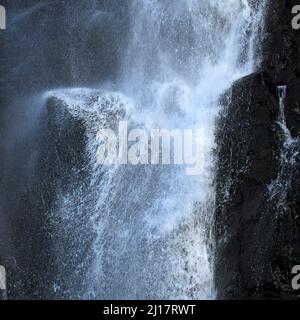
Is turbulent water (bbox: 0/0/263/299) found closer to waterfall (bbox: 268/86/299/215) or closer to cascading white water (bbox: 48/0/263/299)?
cascading white water (bbox: 48/0/263/299)

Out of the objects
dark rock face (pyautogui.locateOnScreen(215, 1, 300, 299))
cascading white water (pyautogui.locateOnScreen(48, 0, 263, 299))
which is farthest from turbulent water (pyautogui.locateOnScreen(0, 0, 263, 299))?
dark rock face (pyautogui.locateOnScreen(215, 1, 300, 299))

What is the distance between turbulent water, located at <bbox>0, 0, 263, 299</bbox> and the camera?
16.4ft

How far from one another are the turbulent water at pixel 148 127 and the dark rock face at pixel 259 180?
0.11m

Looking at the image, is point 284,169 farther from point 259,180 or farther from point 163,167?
point 163,167

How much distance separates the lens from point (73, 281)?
5086 millimetres

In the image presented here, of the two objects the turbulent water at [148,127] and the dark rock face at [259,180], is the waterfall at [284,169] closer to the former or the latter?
the dark rock face at [259,180]

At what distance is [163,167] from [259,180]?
75 centimetres

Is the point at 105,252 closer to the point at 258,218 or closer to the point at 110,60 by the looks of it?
the point at 258,218

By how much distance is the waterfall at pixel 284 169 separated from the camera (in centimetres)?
486

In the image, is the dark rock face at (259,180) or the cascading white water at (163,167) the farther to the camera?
the cascading white water at (163,167)

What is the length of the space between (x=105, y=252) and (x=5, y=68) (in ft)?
5.74

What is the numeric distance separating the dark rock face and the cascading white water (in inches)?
4.6

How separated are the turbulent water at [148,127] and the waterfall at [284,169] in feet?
1.63

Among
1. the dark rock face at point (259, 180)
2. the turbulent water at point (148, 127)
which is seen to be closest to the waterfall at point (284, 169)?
the dark rock face at point (259, 180)
